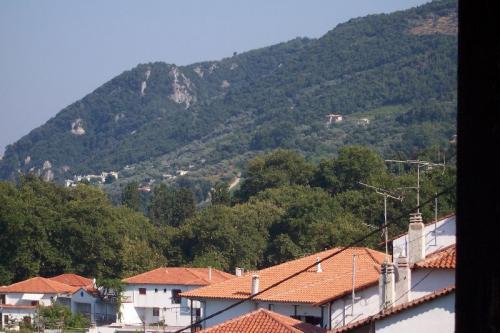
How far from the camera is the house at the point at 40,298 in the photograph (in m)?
68.9

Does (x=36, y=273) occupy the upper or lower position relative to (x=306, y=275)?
lower

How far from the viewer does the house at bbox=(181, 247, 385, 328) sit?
27469mm

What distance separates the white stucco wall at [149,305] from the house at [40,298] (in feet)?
5.75

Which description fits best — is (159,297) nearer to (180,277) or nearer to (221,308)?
(180,277)

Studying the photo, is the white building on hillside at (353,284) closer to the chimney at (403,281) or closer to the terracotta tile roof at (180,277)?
the chimney at (403,281)

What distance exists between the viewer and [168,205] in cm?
13775

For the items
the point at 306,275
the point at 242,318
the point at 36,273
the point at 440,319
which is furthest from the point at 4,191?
the point at 440,319

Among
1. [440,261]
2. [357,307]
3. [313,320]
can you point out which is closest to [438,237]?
[357,307]

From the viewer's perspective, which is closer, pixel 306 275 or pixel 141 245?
pixel 306 275
